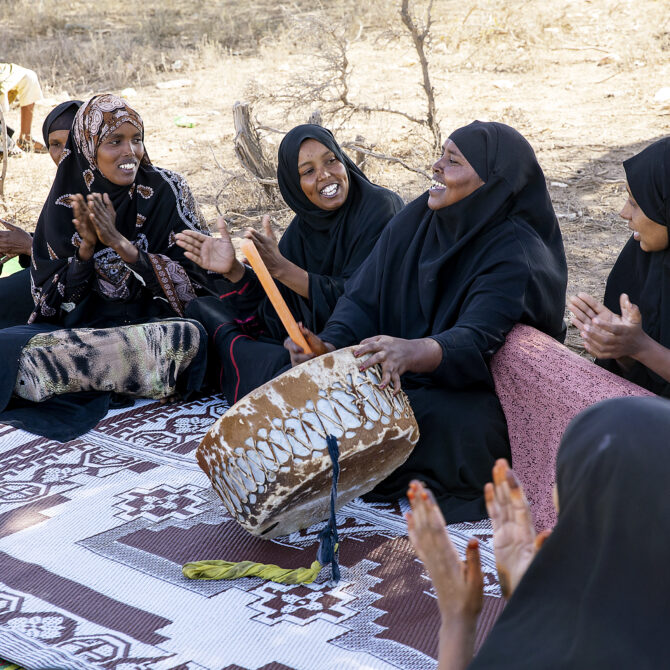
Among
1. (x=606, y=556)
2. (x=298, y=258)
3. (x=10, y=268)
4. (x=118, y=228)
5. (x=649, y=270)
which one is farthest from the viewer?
(x=10, y=268)

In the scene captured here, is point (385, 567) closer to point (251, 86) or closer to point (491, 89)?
point (251, 86)

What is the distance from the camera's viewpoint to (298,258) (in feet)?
14.2

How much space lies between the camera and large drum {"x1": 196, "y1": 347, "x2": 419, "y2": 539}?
9.08ft

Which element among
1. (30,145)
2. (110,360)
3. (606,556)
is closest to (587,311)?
(606,556)

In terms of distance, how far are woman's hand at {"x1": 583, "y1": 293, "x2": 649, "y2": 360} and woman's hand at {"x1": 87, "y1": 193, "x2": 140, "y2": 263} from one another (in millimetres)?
2164

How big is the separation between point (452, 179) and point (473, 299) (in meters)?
0.44

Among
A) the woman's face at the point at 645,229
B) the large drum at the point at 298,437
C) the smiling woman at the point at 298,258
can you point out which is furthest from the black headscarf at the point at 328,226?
the woman's face at the point at 645,229

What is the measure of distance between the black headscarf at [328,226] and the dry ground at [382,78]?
4.02 feet

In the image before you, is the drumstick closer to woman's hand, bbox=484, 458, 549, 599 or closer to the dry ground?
woman's hand, bbox=484, 458, 549, 599

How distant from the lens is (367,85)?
9281 millimetres

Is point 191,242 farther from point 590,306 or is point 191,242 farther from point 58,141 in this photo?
point 590,306

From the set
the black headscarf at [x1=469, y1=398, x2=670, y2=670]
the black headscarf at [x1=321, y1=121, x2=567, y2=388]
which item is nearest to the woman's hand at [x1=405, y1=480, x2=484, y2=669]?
the black headscarf at [x1=469, y1=398, x2=670, y2=670]

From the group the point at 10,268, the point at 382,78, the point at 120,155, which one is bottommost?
the point at 10,268

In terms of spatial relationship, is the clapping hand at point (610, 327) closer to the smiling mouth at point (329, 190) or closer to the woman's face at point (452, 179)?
the woman's face at point (452, 179)
